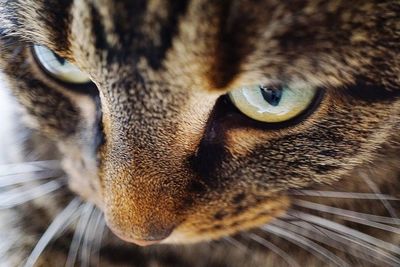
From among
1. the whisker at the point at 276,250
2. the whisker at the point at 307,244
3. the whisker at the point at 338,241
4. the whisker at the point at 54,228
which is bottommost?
the whisker at the point at 54,228

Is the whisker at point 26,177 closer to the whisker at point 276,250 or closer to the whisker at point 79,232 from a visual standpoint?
the whisker at point 79,232

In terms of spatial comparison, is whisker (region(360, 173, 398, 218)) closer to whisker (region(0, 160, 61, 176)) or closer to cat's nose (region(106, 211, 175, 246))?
cat's nose (region(106, 211, 175, 246))

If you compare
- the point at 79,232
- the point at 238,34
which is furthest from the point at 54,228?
the point at 238,34

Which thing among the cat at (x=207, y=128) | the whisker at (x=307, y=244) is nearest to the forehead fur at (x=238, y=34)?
the cat at (x=207, y=128)

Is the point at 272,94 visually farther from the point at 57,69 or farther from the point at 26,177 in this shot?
the point at 26,177

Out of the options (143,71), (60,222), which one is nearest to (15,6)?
(143,71)

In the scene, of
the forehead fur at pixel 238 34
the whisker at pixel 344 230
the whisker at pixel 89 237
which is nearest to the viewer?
the forehead fur at pixel 238 34
